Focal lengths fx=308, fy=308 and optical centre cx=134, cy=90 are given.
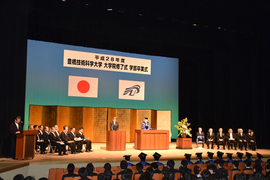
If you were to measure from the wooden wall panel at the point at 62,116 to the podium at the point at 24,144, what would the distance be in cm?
483

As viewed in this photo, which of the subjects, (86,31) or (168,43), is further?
(168,43)

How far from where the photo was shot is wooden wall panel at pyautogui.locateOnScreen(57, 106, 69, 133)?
13.0 meters

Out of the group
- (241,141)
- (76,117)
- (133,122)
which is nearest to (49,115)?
(76,117)

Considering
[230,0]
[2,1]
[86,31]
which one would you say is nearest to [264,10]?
[230,0]

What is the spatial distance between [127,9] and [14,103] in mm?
4847

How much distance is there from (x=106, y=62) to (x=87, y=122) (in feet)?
9.36

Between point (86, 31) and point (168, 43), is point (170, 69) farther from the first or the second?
point (86, 31)

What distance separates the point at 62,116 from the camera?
13.2 m

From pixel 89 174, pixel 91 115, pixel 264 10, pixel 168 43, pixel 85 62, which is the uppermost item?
pixel 264 10

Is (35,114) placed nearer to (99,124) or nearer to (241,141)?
(99,124)

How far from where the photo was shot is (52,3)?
10539mm

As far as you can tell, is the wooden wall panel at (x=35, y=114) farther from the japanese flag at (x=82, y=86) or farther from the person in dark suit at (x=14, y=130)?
the person in dark suit at (x=14, y=130)

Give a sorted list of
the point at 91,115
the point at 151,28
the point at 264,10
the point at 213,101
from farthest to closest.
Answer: the point at 213,101, the point at 91,115, the point at 151,28, the point at 264,10

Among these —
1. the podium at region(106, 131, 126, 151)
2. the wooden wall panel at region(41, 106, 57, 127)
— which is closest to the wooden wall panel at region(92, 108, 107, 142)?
the wooden wall panel at region(41, 106, 57, 127)
